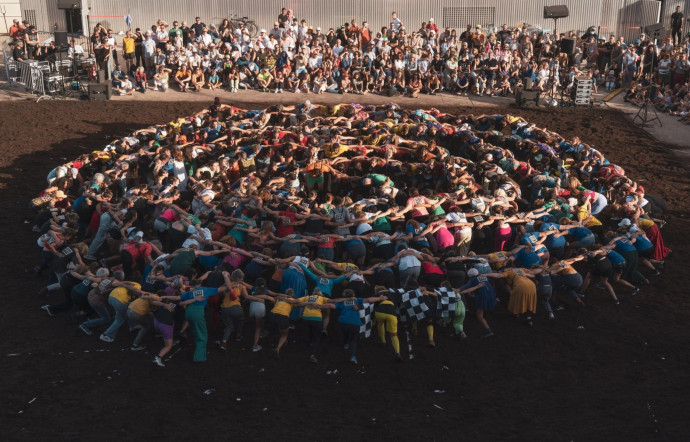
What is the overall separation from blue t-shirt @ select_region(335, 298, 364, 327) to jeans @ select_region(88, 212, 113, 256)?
20.1ft

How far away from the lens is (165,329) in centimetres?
1159

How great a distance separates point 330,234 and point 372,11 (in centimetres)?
2496

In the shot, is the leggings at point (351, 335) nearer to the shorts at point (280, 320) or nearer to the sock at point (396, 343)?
the sock at point (396, 343)

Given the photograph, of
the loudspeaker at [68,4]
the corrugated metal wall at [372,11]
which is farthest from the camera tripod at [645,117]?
the loudspeaker at [68,4]

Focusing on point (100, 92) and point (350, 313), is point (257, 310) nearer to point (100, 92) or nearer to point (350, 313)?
point (350, 313)

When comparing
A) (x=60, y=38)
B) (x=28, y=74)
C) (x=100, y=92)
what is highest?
(x=60, y=38)

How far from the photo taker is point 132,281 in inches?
490

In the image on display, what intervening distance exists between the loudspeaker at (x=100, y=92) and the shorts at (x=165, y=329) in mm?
18688

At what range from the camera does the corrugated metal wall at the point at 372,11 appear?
3541 cm

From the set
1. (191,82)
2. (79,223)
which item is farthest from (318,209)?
(191,82)

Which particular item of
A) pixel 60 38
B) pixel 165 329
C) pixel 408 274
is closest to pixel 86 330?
pixel 165 329

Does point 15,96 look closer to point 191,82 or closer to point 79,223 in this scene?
point 191,82

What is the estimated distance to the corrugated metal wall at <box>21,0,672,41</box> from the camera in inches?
1394

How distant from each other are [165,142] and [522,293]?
12.2 metres
